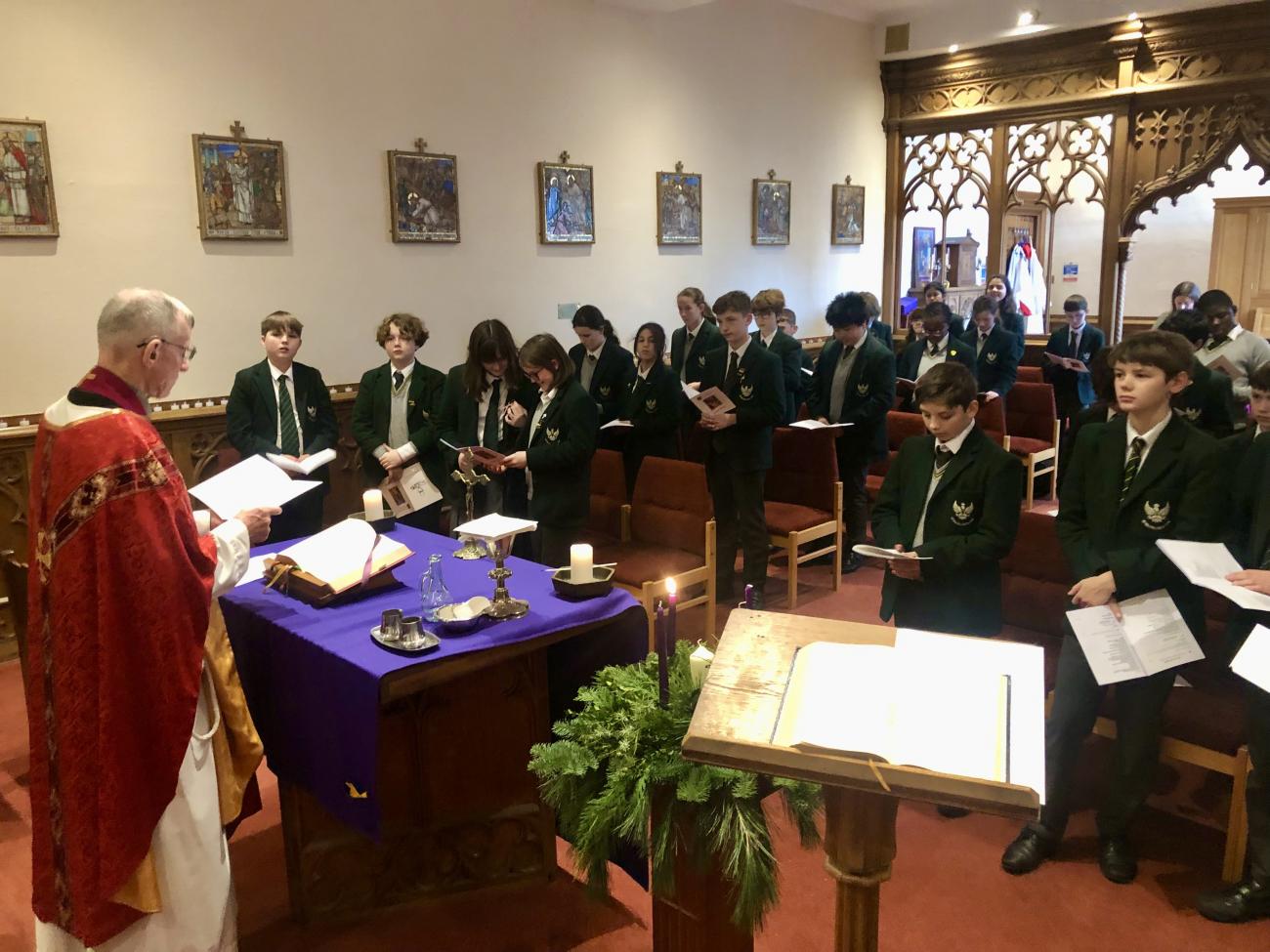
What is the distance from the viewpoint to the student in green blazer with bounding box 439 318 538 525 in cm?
431

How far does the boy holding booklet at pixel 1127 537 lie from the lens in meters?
2.69

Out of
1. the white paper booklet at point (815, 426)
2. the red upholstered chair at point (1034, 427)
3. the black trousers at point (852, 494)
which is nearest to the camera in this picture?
the white paper booklet at point (815, 426)

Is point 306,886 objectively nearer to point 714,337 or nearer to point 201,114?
point 201,114

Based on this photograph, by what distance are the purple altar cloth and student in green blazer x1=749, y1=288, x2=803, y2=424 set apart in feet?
12.5

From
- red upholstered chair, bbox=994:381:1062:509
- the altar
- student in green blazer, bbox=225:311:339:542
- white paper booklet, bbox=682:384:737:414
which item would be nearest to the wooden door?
red upholstered chair, bbox=994:381:1062:509

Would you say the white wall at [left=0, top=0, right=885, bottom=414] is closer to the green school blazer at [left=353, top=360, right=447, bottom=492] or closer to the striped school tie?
the green school blazer at [left=353, top=360, right=447, bottom=492]

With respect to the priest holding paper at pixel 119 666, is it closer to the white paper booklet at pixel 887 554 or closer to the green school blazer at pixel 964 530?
the white paper booklet at pixel 887 554

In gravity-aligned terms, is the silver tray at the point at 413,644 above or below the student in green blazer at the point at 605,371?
below

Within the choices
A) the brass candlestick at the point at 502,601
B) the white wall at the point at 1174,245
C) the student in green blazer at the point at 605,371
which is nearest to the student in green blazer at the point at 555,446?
the brass candlestick at the point at 502,601

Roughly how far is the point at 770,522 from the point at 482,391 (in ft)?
5.60

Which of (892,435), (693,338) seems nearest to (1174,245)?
(892,435)

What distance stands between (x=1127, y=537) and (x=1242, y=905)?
1.04 m

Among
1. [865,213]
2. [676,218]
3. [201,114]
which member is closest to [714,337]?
[676,218]

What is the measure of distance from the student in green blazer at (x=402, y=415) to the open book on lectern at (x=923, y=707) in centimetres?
346
